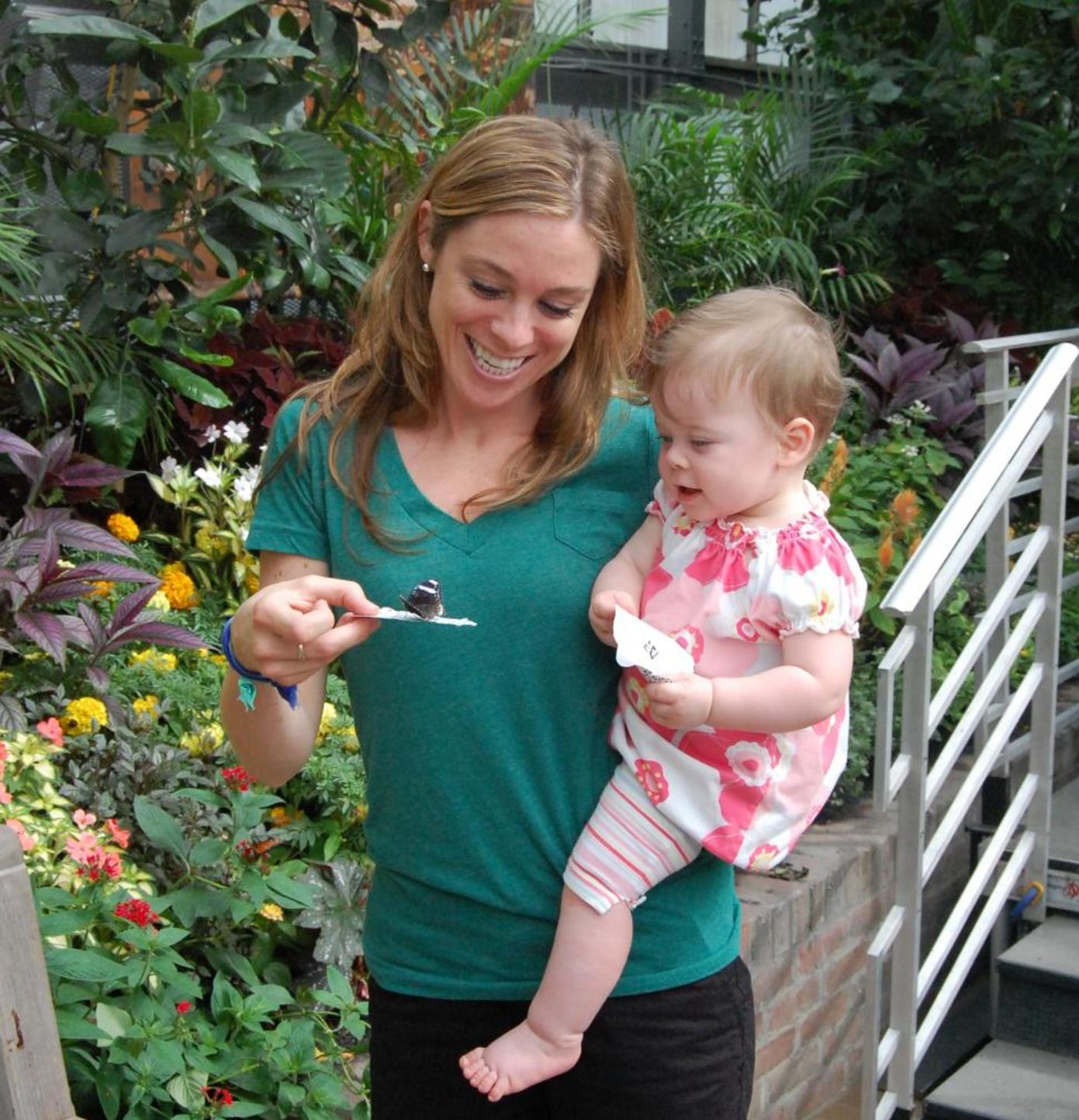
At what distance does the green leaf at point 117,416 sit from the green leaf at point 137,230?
320 mm

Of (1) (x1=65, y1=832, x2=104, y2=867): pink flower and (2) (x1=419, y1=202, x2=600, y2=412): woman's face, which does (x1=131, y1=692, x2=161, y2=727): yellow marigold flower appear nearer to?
(1) (x1=65, y1=832, x2=104, y2=867): pink flower

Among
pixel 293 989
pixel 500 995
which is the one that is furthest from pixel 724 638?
pixel 293 989

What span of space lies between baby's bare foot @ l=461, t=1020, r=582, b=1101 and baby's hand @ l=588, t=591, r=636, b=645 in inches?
17.2

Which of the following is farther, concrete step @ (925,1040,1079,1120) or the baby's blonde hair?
concrete step @ (925,1040,1079,1120)

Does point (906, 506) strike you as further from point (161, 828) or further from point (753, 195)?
point (753, 195)

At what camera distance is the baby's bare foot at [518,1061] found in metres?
1.63

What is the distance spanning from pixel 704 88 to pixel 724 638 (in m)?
6.20

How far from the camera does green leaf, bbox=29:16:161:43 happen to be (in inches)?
134

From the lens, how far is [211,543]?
3.84 metres

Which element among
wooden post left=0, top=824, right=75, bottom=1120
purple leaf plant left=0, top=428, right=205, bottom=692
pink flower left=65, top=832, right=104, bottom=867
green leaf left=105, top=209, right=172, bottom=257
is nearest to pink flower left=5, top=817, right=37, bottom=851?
pink flower left=65, top=832, right=104, bottom=867

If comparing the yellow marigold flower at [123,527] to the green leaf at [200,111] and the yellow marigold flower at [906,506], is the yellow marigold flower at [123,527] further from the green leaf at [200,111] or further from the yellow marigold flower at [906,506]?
the yellow marigold flower at [906,506]

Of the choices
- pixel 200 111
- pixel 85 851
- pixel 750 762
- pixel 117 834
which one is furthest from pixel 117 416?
pixel 750 762

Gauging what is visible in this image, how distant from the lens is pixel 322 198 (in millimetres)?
4180

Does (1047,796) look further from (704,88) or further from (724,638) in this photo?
(704,88)
